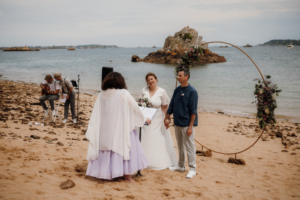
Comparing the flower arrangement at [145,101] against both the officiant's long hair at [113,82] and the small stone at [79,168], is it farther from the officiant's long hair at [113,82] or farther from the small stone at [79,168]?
the small stone at [79,168]

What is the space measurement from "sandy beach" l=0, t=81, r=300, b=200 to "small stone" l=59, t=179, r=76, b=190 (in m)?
0.06

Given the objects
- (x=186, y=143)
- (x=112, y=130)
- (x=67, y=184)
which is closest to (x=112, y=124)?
(x=112, y=130)

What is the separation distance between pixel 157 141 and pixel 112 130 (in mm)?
1592

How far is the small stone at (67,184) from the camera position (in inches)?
143

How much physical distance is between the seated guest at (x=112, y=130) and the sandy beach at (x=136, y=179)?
1.05 feet

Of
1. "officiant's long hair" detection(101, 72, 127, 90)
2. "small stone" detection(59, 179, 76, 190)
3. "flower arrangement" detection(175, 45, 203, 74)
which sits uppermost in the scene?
"flower arrangement" detection(175, 45, 203, 74)

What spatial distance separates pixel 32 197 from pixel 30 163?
145 centimetres

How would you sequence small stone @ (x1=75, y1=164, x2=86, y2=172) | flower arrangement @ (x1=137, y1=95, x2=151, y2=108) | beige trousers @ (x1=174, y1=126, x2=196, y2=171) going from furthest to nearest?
flower arrangement @ (x1=137, y1=95, x2=151, y2=108)
beige trousers @ (x1=174, y1=126, x2=196, y2=171)
small stone @ (x1=75, y1=164, x2=86, y2=172)

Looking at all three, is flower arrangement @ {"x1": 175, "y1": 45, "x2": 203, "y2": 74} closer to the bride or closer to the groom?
the bride

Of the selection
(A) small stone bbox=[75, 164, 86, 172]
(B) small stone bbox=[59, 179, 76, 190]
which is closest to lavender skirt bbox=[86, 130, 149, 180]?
(B) small stone bbox=[59, 179, 76, 190]

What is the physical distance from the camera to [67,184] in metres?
3.70

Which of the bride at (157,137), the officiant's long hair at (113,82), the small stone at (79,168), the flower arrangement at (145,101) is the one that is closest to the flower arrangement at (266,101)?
the bride at (157,137)

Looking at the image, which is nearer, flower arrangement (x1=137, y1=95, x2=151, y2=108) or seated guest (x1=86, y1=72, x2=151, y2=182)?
seated guest (x1=86, y1=72, x2=151, y2=182)

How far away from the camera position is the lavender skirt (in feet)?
12.8
